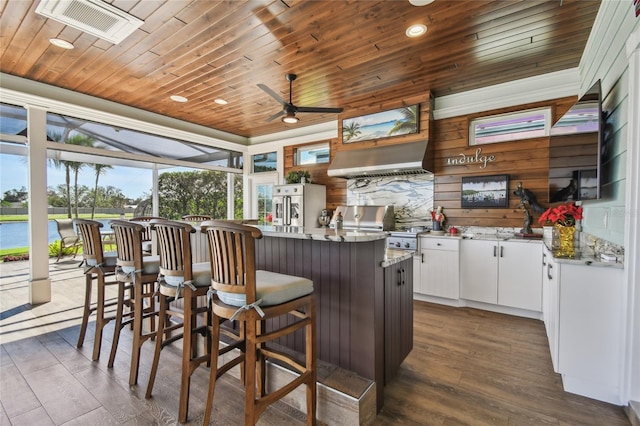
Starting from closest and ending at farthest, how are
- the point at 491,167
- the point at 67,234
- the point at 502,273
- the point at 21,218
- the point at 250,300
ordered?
the point at 250,300 → the point at 502,273 → the point at 491,167 → the point at 21,218 → the point at 67,234

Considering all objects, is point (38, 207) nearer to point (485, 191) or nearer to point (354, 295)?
point (354, 295)

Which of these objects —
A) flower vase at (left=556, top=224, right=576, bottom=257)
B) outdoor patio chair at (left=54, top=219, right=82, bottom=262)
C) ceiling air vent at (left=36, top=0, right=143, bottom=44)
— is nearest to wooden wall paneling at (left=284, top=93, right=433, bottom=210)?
flower vase at (left=556, top=224, right=576, bottom=257)

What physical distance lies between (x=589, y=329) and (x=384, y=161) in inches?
114

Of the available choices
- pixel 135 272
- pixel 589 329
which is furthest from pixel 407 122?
pixel 135 272

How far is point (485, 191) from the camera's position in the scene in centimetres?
387

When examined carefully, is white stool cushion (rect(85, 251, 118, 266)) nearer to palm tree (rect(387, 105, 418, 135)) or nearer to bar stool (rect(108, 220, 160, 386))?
bar stool (rect(108, 220, 160, 386))

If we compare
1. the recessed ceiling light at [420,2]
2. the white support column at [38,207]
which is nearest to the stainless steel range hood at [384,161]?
the recessed ceiling light at [420,2]

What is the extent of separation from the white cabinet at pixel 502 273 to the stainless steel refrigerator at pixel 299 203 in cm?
256

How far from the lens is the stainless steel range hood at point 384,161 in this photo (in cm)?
395

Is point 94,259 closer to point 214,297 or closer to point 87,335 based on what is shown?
point 87,335

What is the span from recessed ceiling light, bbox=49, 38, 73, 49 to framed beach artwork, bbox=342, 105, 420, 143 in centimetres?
354

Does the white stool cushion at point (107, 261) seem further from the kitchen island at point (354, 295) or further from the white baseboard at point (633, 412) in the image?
the white baseboard at point (633, 412)

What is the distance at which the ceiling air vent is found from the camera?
2273 mm

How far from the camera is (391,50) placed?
2.92m
